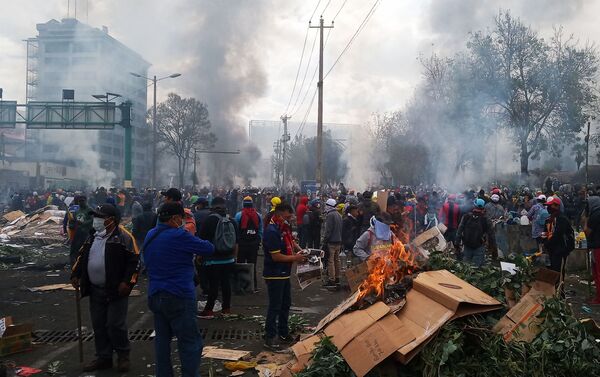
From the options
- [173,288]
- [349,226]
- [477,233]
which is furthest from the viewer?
[349,226]

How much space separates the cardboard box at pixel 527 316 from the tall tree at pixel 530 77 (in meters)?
24.1

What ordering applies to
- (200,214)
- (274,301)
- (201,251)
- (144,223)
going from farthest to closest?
(144,223)
(200,214)
(274,301)
(201,251)

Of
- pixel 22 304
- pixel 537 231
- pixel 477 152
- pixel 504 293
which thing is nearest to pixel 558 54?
pixel 477 152

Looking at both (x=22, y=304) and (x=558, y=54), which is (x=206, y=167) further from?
(x=22, y=304)

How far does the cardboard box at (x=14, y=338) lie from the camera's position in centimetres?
614

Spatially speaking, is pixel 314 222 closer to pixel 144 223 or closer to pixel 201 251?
pixel 144 223

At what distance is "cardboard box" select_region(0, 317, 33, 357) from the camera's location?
20.1ft

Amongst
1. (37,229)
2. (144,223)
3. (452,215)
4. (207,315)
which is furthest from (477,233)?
(37,229)

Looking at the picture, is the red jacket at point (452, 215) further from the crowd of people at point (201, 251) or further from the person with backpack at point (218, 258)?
the person with backpack at point (218, 258)

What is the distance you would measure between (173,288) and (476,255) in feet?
20.7

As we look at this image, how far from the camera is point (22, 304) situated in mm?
9070

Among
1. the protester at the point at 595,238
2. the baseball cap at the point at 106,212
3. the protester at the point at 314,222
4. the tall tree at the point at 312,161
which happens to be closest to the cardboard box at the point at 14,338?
the baseball cap at the point at 106,212

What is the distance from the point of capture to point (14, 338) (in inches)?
246

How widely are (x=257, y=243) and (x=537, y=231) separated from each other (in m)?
6.87
